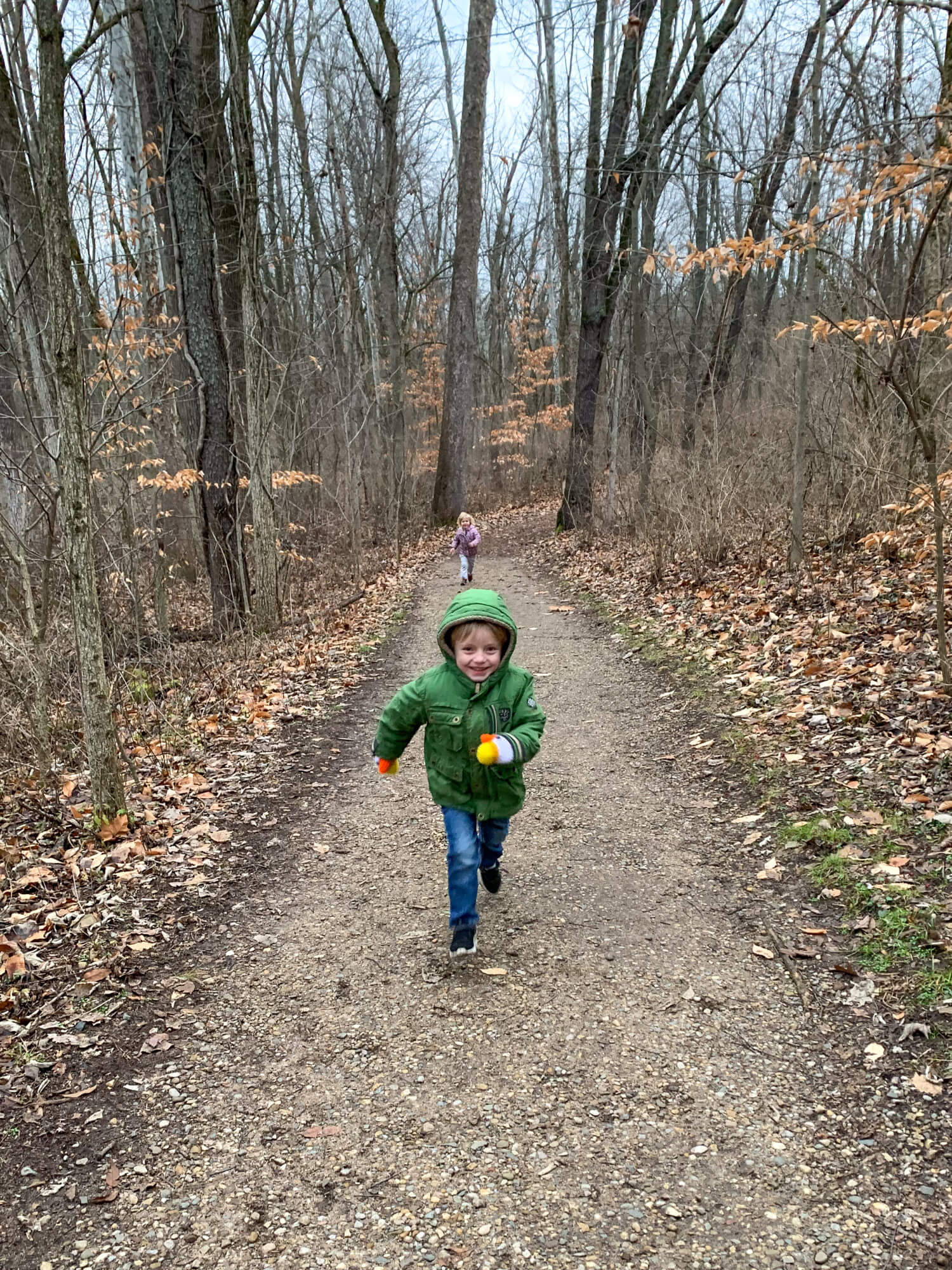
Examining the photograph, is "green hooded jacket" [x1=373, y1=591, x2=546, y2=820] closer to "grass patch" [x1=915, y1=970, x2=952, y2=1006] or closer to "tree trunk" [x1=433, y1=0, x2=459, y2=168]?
"grass patch" [x1=915, y1=970, x2=952, y2=1006]

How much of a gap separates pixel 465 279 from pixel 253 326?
9374 millimetres

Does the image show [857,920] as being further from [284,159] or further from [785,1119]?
[284,159]

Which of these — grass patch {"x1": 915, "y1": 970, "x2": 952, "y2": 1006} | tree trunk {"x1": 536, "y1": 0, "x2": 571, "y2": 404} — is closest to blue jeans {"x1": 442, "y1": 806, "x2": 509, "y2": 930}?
grass patch {"x1": 915, "y1": 970, "x2": 952, "y2": 1006}

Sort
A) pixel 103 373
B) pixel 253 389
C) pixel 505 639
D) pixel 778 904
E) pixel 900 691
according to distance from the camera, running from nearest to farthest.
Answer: pixel 505 639, pixel 778 904, pixel 900 691, pixel 103 373, pixel 253 389

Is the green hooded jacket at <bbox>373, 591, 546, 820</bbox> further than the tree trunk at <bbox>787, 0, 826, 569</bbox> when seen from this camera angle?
No

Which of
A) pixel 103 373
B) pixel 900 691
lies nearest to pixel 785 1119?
pixel 900 691

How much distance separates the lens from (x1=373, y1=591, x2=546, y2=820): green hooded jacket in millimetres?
3398

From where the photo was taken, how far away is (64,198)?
4016mm

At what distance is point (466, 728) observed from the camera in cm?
340

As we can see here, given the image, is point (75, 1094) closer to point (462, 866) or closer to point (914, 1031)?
point (462, 866)

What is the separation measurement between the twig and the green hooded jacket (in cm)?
131

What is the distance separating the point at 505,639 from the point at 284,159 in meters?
20.4

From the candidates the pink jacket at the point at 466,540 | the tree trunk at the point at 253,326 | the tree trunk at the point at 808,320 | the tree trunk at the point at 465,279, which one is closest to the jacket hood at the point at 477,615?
the tree trunk at the point at 808,320

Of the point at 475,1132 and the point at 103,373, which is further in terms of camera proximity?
the point at 103,373
